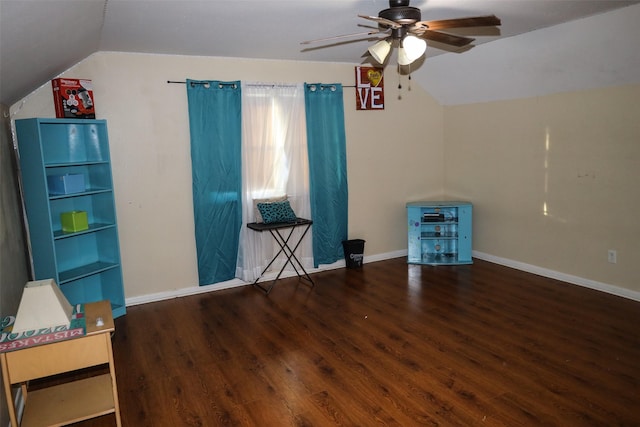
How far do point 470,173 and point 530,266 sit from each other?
129cm

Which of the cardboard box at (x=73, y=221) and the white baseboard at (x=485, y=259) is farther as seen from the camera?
the white baseboard at (x=485, y=259)

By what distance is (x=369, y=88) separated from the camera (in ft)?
17.1

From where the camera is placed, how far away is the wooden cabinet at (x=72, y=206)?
11.2 feet

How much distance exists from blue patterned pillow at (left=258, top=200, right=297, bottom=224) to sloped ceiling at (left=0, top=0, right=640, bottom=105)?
1.45 meters

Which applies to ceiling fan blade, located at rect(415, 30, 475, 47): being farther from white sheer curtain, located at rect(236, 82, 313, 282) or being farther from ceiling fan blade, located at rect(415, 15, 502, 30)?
white sheer curtain, located at rect(236, 82, 313, 282)

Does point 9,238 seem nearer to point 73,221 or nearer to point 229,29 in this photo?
point 73,221

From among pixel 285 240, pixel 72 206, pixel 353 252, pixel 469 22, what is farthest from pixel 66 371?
pixel 353 252

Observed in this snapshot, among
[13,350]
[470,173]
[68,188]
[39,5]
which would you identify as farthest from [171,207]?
[470,173]

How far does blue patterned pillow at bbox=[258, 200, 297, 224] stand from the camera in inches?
178

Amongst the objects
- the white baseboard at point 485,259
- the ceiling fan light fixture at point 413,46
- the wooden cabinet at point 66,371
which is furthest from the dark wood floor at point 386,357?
the ceiling fan light fixture at point 413,46

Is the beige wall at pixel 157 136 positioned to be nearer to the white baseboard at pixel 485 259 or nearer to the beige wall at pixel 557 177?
the white baseboard at pixel 485 259

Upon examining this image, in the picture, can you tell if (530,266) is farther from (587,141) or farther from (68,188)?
(68,188)

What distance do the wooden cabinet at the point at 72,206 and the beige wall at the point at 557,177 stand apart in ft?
12.9

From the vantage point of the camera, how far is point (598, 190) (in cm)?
421
